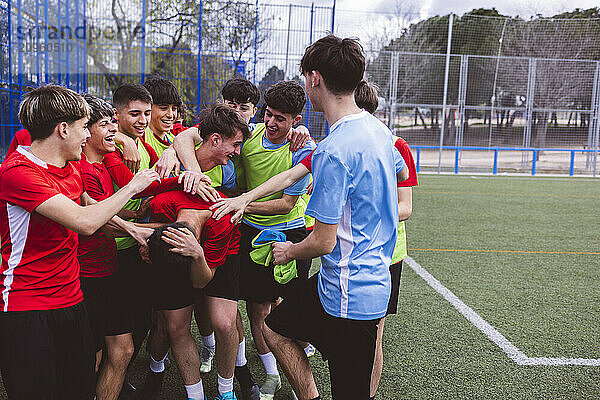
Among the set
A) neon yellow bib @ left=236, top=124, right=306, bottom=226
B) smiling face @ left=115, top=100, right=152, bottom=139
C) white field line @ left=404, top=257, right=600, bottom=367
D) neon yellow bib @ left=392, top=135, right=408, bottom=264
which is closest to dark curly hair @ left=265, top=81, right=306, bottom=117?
neon yellow bib @ left=236, top=124, right=306, bottom=226

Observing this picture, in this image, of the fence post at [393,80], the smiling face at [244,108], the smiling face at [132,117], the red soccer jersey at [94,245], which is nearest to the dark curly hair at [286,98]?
the smiling face at [244,108]

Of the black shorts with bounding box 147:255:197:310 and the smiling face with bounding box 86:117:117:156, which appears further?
the black shorts with bounding box 147:255:197:310

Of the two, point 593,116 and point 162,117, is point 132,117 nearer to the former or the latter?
point 162,117

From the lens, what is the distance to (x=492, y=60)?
21.2 meters

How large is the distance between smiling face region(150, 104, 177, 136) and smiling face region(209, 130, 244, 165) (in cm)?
90

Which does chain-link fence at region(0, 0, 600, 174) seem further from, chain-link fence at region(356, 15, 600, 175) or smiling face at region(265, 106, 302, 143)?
smiling face at region(265, 106, 302, 143)

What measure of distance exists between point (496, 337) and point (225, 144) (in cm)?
291

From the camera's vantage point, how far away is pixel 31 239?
7.25 ft

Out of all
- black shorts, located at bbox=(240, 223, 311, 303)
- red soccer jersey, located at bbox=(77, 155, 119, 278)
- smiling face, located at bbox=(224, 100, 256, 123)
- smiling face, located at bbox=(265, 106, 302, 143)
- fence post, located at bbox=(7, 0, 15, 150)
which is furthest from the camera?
fence post, located at bbox=(7, 0, 15, 150)

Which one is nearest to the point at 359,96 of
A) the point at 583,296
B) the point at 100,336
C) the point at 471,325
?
the point at 100,336

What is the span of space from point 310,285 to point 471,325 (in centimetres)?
→ 270

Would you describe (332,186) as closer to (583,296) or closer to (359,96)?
A: (359,96)

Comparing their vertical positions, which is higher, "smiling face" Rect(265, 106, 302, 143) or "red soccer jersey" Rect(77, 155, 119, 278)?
"smiling face" Rect(265, 106, 302, 143)

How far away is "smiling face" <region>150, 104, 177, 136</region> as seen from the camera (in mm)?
3811
